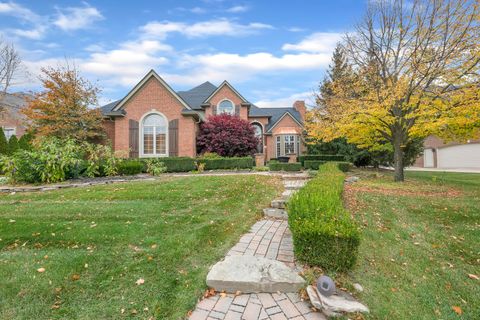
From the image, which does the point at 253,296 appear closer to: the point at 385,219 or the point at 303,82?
the point at 385,219

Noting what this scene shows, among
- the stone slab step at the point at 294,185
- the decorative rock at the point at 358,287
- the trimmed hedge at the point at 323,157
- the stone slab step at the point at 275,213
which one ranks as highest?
the trimmed hedge at the point at 323,157

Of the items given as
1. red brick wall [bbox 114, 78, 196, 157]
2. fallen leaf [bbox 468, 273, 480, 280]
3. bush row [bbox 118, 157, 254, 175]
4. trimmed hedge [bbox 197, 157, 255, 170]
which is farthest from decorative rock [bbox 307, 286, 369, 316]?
red brick wall [bbox 114, 78, 196, 157]

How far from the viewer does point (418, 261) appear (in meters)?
3.53

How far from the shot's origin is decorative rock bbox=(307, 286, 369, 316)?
2.33 m

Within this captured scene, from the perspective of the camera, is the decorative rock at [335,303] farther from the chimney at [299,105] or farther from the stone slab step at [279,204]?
the chimney at [299,105]

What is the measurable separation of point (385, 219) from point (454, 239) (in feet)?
3.83

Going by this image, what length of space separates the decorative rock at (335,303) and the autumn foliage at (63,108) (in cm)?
1801

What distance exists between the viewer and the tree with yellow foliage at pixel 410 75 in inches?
341

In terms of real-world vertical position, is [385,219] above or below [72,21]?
below

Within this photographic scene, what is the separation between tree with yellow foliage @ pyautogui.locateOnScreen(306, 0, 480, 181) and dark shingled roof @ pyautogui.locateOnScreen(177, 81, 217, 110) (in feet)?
47.4

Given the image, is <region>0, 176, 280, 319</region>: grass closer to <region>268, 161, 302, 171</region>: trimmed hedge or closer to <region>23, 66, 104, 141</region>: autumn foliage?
<region>268, 161, 302, 171</region>: trimmed hedge

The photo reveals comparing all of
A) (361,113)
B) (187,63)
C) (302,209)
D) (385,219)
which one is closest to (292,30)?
(361,113)

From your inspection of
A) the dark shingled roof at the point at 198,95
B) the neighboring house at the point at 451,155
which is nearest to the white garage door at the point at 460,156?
the neighboring house at the point at 451,155

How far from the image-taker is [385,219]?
5297 mm
